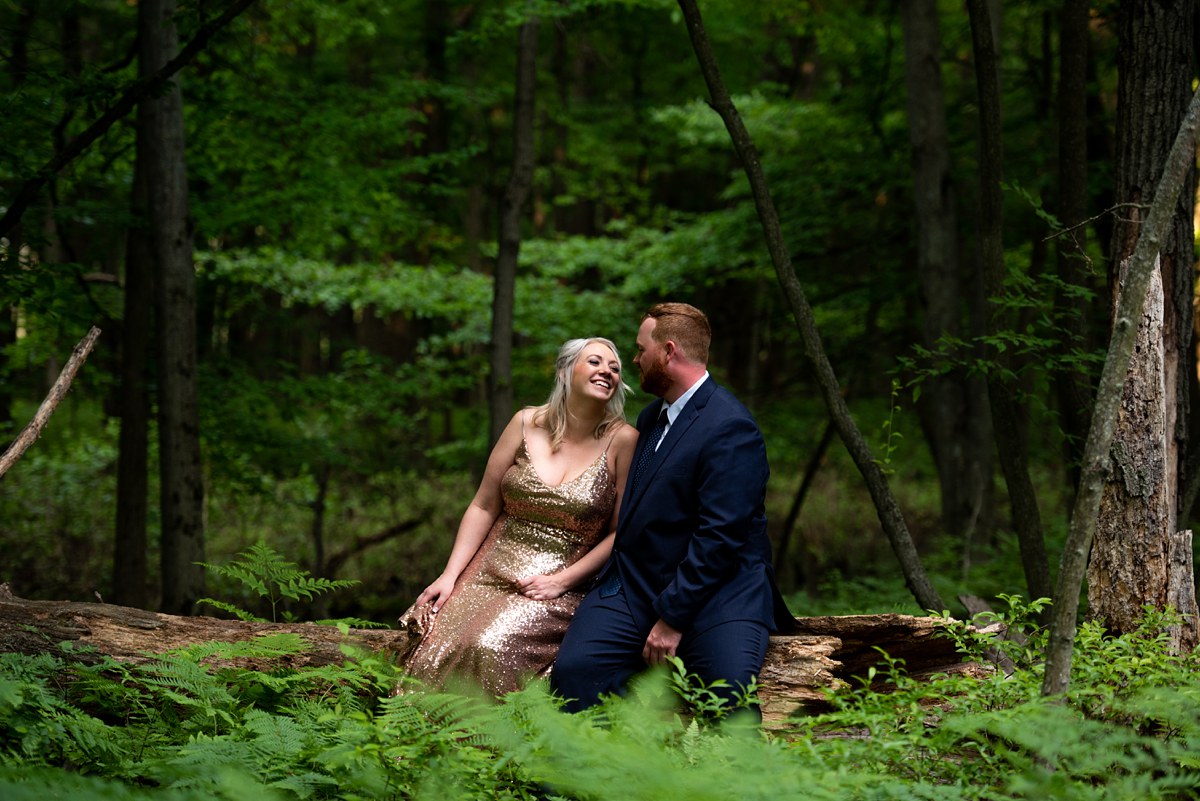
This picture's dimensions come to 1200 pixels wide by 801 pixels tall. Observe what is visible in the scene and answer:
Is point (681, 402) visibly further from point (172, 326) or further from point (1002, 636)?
point (172, 326)

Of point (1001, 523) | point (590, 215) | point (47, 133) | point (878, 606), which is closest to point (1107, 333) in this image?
point (878, 606)

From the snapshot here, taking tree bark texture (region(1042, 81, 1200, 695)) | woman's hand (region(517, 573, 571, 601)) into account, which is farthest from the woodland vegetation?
woman's hand (region(517, 573, 571, 601))

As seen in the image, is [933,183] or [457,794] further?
[933,183]

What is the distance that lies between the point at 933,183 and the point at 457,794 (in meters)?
8.00

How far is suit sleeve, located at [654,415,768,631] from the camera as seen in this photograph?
449cm

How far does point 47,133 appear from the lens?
789 centimetres

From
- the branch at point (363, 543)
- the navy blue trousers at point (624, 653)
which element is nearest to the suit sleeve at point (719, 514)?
the navy blue trousers at point (624, 653)

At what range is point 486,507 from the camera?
18.0ft

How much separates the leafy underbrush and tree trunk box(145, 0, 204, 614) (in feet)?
13.2

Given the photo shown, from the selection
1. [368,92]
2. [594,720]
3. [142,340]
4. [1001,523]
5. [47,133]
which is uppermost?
[368,92]

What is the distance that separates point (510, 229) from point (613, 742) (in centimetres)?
728

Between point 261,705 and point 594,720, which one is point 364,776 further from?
point 261,705

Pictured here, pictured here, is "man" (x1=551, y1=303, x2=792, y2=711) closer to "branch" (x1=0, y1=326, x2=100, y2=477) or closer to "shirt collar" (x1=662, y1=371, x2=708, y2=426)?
"shirt collar" (x1=662, y1=371, x2=708, y2=426)

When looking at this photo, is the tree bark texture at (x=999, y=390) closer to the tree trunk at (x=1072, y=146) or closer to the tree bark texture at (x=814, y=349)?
the tree trunk at (x=1072, y=146)
